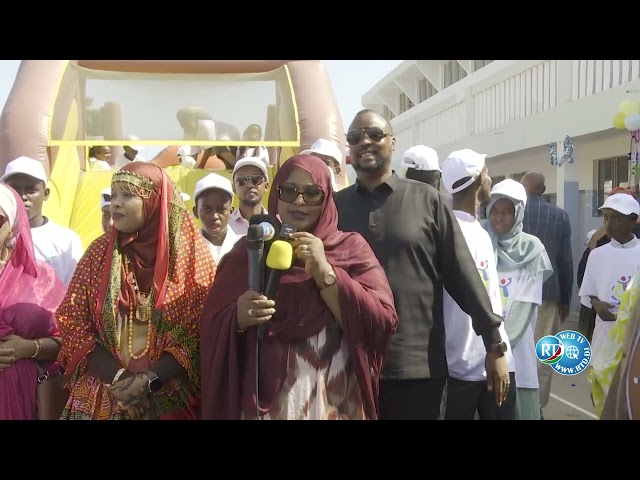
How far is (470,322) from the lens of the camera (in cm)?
284

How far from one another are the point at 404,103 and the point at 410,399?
1266 mm

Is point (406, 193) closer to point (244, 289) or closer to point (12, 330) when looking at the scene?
point (244, 289)

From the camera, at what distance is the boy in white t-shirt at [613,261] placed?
3.65 m

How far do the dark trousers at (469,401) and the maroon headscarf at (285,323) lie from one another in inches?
24.0

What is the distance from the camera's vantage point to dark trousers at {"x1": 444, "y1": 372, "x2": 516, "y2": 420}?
2.87 m

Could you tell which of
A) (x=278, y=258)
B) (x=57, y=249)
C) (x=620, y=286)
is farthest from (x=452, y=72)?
(x=57, y=249)

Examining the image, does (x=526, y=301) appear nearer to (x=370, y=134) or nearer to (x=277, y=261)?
(x=370, y=134)

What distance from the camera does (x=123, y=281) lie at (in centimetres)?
241

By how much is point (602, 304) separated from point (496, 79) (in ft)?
3.83

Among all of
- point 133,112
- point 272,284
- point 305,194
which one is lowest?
point 272,284

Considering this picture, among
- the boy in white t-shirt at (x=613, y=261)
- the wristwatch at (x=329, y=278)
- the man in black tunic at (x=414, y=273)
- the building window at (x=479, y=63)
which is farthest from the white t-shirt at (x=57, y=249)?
the boy in white t-shirt at (x=613, y=261)

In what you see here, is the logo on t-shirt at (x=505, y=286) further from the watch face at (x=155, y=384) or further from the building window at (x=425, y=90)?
the watch face at (x=155, y=384)
